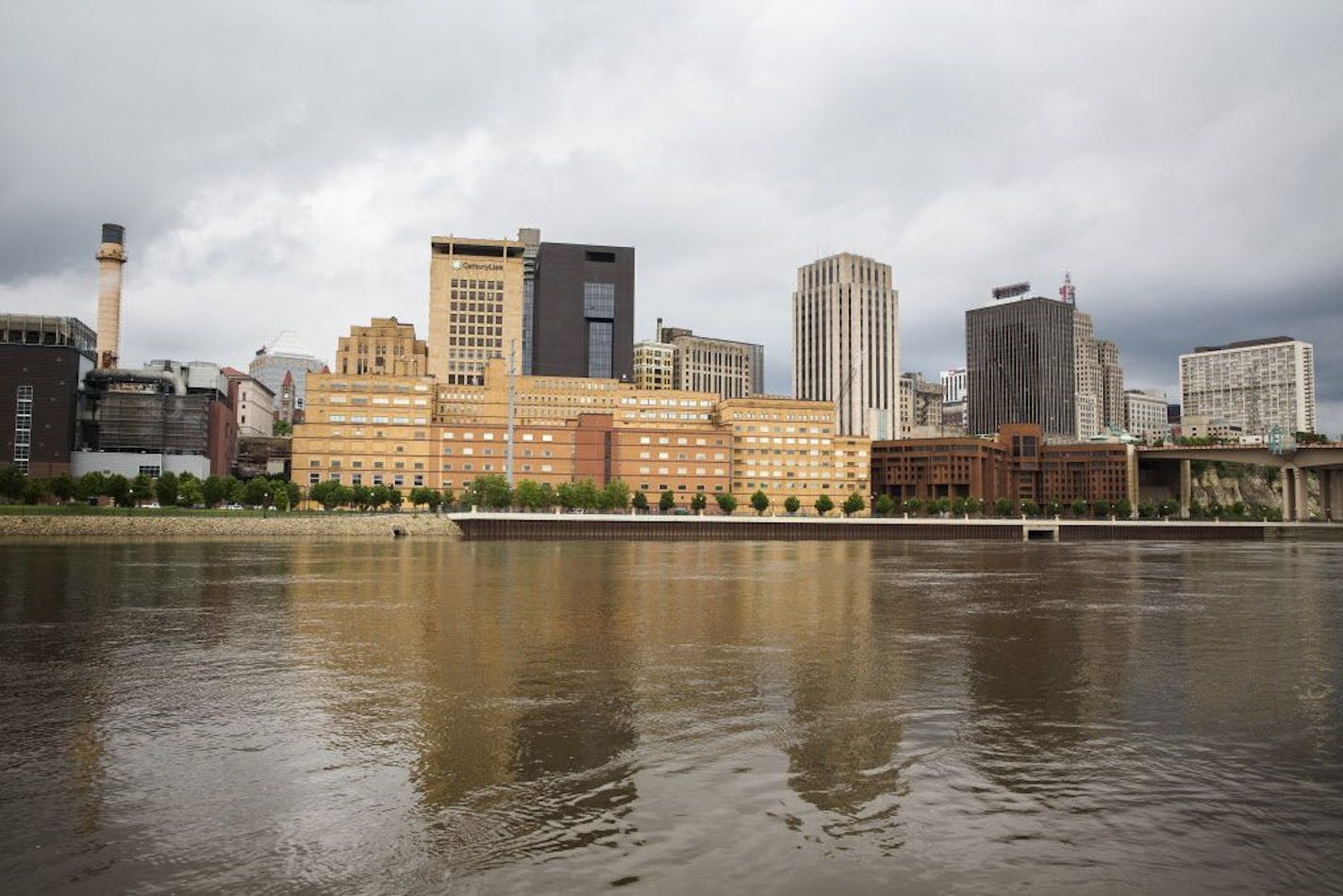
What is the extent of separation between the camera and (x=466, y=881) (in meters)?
12.6

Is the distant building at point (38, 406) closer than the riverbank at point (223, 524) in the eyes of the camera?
No

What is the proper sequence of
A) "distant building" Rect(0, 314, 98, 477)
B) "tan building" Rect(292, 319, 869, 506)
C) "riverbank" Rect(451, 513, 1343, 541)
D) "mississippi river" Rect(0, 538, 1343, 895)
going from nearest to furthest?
"mississippi river" Rect(0, 538, 1343, 895) < "riverbank" Rect(451, 513, 1343, 541) < "distant building" Rect(0, 314, 98, 477) < "tan building" Rect(292, 319, 869, 506)

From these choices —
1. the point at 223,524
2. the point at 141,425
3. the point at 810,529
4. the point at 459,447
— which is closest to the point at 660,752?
the point at 223,524

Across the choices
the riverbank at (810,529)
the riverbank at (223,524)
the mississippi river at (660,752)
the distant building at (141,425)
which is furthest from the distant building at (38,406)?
the mississippi river at (660,752)

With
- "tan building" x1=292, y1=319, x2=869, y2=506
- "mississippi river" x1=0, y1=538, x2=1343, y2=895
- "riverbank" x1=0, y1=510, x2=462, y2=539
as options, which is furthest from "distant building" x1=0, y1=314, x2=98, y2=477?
"mississippi river" x1=0, y1=538, x2=1343, y2=895

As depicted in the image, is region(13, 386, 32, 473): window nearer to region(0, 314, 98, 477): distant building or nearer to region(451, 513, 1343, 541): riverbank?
region(0, 314, 98, 477): distant building

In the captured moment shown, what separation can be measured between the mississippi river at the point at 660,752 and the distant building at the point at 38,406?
14419 cm

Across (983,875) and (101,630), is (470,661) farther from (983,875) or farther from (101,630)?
(983,875)

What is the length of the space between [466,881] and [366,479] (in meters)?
179

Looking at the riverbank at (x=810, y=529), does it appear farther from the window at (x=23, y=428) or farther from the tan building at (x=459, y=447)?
the window at (x=23, y=428)

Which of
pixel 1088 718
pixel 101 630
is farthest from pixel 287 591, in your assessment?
pixel 1088 718

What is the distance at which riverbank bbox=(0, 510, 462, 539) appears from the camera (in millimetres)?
119562

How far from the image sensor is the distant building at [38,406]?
162250 millimetres

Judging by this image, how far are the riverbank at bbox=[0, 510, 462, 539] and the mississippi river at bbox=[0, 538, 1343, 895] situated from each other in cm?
9063
